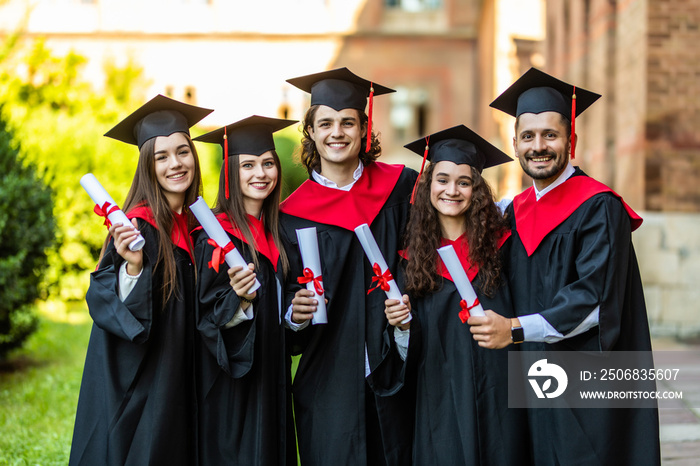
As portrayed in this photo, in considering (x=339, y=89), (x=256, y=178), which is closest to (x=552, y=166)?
(x=339, y=89)

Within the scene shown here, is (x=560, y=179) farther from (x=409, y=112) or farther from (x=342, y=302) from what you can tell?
(x=409, y=112)

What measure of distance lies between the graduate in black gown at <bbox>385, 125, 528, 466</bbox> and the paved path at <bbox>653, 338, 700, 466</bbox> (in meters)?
1.45

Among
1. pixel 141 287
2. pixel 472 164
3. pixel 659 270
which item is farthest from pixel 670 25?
pixel 141 287

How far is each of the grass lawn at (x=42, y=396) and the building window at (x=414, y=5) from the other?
17254 mm

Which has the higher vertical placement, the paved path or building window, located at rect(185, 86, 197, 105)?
building window, located at rect(185, 86, 197, 105)

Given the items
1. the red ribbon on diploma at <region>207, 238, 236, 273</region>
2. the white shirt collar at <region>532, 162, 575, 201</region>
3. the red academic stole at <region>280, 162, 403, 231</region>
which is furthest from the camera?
the red academic stole at <region>280, 162, 403, 231</region>

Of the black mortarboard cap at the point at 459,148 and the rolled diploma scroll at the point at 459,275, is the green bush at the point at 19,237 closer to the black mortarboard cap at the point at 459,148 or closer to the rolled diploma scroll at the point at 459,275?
the black mortarboard cap at the point at 459,148

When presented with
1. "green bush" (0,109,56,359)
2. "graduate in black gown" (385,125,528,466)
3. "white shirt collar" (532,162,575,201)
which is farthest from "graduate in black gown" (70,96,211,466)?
"green bush" (0,109,56,359)

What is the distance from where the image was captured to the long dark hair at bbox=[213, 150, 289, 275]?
3.13 metres

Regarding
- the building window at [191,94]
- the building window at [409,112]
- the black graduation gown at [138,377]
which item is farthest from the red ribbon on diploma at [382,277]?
the building window at [191,94]

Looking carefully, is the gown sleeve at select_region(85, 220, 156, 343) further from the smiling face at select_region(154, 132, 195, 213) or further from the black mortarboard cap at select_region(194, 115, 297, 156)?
the black mortarboard cap at select_region(194, 115, 297, 156)

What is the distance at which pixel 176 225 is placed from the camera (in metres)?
3.10

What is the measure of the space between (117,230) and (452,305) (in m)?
1.45

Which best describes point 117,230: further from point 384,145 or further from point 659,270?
point 384,145
